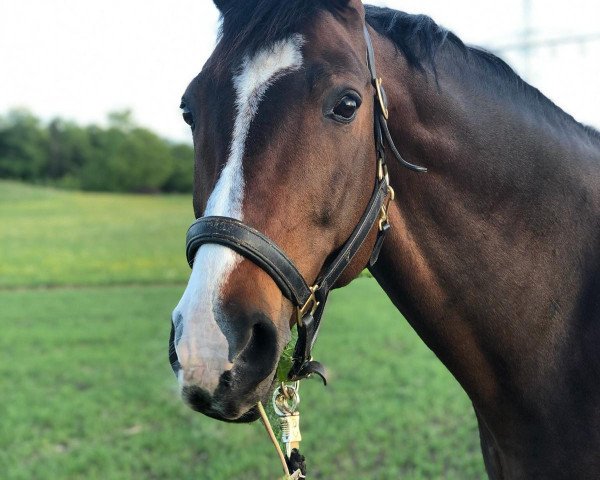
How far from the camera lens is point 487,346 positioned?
1976 millimetres

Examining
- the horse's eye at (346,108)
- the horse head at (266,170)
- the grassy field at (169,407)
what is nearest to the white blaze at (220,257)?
the horse head at (266,170)

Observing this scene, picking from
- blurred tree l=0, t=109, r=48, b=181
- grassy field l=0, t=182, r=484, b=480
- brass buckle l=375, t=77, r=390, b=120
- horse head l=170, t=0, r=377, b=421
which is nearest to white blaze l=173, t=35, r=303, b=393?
horse head l=170, t=0, r=377, b=421

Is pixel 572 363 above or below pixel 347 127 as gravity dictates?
below

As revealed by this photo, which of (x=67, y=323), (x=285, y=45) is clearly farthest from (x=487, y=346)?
(x=67, y=323)

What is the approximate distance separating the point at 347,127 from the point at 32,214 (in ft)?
124

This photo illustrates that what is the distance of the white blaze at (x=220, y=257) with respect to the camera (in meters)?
1.41

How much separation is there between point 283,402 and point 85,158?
7047 cm

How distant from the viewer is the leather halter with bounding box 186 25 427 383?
151 centimetres

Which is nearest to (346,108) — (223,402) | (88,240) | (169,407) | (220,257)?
(220,257)

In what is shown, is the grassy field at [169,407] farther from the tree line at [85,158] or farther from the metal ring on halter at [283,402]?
the tree line at [85,158]

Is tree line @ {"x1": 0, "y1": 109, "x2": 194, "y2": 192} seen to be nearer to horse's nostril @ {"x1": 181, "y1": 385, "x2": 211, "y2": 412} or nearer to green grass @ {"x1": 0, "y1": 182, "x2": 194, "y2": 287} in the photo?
green grass @ {"x1": 0, "y1": 182, "x2": 194, "y2": 287}

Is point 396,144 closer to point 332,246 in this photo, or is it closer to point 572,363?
point 332,246

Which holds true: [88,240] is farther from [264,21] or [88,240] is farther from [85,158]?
[85,158]

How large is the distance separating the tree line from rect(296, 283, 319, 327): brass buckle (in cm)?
6132
